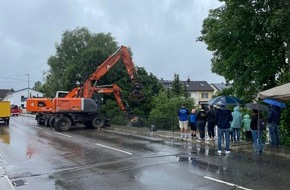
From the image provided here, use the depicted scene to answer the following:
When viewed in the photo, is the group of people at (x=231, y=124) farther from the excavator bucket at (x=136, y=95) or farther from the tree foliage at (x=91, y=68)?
the tree foliage at (x=91, y=68)

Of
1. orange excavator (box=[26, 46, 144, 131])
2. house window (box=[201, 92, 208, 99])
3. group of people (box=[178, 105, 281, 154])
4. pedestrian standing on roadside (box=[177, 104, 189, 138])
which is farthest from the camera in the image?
house window (box=[201, 92, 208, 99])

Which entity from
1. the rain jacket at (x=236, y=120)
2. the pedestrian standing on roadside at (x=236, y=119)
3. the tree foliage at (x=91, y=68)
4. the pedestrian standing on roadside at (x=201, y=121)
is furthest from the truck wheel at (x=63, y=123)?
the rain jacket at (x=236, y=120)

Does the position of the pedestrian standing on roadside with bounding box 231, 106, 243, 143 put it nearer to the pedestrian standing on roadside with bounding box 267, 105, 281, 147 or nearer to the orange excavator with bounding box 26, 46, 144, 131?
the pedestrian standing on roadside with bounding box 267, 105, 281, 147

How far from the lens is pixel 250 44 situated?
16891mm

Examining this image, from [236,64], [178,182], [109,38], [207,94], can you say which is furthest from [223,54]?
[207,94]

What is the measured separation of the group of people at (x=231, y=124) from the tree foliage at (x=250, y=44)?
193 cm

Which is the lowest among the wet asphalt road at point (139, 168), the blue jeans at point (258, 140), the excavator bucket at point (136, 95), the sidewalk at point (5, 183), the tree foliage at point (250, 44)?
the sidewalk at point (5, 183)

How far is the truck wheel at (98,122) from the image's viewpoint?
87.0 ft

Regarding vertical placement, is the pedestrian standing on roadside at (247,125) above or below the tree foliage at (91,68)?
below

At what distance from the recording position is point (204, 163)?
37.0 ft

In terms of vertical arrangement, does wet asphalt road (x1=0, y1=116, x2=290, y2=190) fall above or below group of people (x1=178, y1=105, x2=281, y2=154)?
below

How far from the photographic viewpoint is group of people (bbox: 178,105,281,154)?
13359mm

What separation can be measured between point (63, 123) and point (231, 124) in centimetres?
1336

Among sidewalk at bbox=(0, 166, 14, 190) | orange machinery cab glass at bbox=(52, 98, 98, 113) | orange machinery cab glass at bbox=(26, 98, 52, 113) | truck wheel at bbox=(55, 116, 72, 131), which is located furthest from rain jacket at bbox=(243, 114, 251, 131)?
orange machinery cab glass at bbox=(26, 98, 52, 113)
